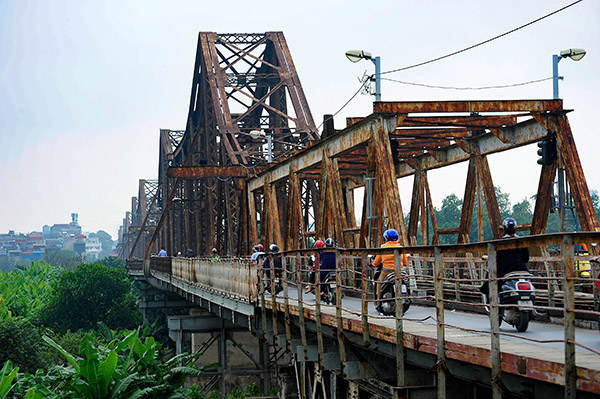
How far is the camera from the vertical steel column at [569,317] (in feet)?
19.9

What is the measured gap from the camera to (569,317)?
623 centimetres

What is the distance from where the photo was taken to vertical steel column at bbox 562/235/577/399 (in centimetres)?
608

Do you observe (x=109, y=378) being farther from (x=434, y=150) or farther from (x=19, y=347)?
(x=19, y=347)

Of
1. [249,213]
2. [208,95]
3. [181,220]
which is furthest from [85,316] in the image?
[249,213]

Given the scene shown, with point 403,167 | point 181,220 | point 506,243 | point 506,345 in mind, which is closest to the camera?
point 506,243

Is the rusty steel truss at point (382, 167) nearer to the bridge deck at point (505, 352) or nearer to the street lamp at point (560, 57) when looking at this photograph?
the street lamp at point (560, 57)

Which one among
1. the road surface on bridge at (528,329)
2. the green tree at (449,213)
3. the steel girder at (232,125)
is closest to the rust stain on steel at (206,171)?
the steel girder at (232,125)

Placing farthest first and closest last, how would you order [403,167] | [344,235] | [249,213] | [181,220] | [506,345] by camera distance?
1. [181,220]
2. [249,213]
3. [403,167]
4. [344,235]
5. [506,345]

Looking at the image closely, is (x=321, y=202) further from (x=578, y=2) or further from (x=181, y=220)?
(x=181, y=220)

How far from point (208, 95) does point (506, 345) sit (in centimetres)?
4370

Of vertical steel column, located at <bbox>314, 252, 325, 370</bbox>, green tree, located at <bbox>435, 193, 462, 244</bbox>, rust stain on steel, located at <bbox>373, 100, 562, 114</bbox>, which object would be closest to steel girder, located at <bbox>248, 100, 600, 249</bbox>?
rust stain on steel, located at <bbox>373, 100, 562, 114</bbox>

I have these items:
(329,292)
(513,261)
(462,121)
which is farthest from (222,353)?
(513,261)

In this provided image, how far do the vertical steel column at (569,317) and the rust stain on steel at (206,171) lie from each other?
90.9ft

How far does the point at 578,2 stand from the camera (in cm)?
1282
